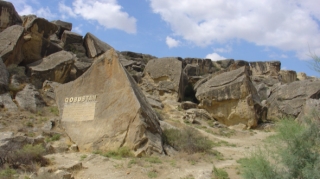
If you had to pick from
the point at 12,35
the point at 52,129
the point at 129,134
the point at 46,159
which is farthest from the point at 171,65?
the point at 46,159

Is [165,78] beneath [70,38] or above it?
beneath

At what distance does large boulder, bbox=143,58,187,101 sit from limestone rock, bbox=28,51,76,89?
578 cm

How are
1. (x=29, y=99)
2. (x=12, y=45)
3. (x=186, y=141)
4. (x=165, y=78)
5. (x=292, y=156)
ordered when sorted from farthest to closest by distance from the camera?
(x=165, y=78)
(x=12, y=45)
(x=29, y=99)
(x=186, y=141)
(x=292, y=156)

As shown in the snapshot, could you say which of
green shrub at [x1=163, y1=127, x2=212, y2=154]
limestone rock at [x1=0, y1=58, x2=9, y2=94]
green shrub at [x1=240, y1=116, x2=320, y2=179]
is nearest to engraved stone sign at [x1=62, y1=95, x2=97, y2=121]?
green shrub at [x1=163, y1=127, x2=212, y2=154]

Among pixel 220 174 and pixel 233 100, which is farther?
pixel 233 100

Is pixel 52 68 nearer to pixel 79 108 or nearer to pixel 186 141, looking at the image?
pixel 79 108

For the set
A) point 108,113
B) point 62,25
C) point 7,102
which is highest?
point 62,25

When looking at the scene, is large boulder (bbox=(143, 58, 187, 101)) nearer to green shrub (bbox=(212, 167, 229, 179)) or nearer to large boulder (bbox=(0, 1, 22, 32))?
large boulder (bbox=(0, 1, 22, 32))

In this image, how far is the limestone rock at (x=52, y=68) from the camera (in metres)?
20.9

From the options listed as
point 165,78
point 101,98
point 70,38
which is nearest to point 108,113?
point 101,98

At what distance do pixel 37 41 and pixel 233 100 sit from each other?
13809 millimetres

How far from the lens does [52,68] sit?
21375mm

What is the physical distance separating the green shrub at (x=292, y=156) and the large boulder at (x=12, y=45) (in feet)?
59.4

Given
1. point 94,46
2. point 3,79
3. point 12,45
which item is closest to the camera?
point 3,79
